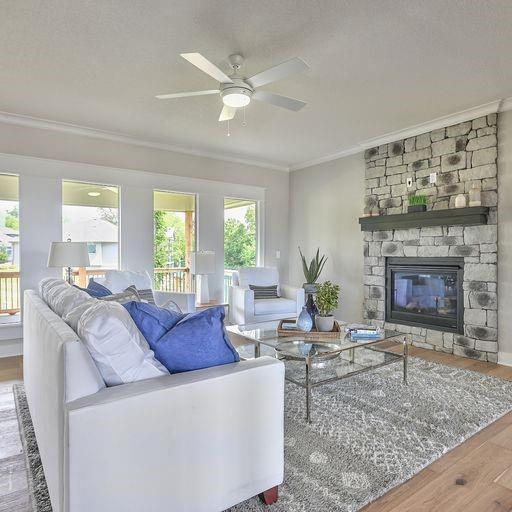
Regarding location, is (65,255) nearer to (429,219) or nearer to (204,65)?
(204,65)

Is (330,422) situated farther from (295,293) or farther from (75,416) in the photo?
(295,293)

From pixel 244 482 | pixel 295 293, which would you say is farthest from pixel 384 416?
pixel 295 293

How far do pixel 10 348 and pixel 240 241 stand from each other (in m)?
3.33

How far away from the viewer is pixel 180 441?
1385 mm

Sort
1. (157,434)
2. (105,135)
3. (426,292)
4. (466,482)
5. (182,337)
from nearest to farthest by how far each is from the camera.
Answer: (157,434), (182,337), (466,482), (426,292), (105,135)

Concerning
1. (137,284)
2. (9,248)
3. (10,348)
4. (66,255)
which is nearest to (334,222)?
(137,284)

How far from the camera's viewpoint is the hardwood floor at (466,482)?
5.45 feet

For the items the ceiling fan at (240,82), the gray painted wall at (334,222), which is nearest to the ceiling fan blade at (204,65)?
the ceiling fan at (240,82)

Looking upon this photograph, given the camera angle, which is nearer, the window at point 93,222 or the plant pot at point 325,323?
the plant pot at point 325,323

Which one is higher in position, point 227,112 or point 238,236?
point 227,112

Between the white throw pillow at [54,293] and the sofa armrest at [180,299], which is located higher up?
the white throw pillow at [54,293]

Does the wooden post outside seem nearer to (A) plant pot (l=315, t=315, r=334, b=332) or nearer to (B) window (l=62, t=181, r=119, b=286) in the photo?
(B) window (l=62, t=181, r=119, b=286)

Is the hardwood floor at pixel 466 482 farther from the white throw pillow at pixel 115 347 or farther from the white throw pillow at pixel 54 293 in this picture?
the white throw pillow at pixel 54 293

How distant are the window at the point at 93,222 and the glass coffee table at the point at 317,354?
7.33ft
